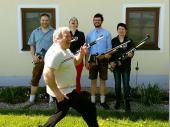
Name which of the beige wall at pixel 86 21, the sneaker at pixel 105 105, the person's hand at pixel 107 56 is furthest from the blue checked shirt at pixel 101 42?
the beige wall at pixel 86 21

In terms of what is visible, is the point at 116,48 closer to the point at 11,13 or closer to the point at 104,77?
the point at 104,77

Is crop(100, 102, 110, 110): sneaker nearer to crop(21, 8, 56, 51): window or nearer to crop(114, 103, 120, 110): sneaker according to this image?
crop(114, 103, 120, 110): sneaker

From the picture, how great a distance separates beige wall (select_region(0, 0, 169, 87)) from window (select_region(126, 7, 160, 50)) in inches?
5.8

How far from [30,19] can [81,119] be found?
3.78 meters

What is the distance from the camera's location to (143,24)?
9836 millimetres

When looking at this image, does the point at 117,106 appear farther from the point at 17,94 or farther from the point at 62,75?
the point at 62,75

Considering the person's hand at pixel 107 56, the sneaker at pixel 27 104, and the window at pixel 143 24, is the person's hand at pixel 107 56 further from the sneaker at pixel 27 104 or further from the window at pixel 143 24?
the window at pixel 143 24

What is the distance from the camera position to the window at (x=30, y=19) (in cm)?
982

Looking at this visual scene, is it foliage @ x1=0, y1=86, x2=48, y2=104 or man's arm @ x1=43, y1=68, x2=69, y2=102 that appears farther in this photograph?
foliage @ x1=0, y1=86, x2=48, y2=104

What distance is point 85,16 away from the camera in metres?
9.73

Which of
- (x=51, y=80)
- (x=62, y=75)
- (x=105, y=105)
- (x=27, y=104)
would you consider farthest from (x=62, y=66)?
(x=27, y=104)

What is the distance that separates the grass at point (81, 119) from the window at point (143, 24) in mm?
2689

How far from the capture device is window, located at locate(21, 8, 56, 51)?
32.2 ft

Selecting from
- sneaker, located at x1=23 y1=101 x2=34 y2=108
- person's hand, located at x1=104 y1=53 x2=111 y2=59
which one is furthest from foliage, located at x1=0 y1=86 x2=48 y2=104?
person's hand, located at x1=104 y1=53 x2=111 y2=59
